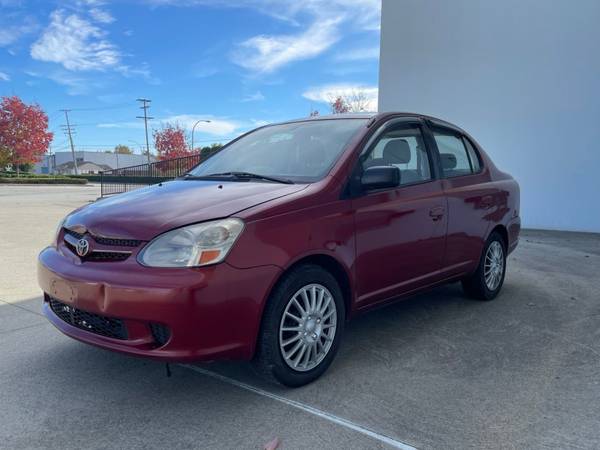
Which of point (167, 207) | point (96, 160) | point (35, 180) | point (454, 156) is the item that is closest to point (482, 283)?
point (454, 156)

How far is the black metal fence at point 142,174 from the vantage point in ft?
56.3

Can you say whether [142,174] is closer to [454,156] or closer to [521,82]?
[521,82]

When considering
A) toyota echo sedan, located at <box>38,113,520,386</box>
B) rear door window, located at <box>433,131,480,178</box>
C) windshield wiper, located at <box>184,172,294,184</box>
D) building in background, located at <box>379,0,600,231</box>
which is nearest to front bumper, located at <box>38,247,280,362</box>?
toyota echo sedan, located at <box>38,113,520,386</box>

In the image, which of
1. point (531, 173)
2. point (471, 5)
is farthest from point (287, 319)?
point (471, 5)

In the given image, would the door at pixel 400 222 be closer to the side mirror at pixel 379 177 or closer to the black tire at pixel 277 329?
the side mirror at pixel 379 177

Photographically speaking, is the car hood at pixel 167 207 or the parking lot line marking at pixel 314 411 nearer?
the parking lot line marking at pixel 314 411

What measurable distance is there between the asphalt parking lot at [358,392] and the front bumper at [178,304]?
37 centimetres

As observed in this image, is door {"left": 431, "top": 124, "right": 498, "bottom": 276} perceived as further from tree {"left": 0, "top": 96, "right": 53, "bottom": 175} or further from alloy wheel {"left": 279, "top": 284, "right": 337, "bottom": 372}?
tree {"left": 0, "top": 96, "right": 53, "bottom": 175}

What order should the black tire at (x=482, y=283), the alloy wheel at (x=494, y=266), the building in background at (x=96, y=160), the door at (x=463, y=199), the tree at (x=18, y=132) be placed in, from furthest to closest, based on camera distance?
the building in background at (x=96, y=160), the tree at (x=18, y=132), the alloy wheel at (x=494, y=266), the black tire at (x=482, y=283), the door at (x=463, y=199)

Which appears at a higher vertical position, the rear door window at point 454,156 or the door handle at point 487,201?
the rear door window at point 454,156

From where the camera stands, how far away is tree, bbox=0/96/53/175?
4578 cm

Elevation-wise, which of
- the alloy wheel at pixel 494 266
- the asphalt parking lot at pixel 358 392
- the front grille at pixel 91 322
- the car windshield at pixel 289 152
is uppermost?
the car windshield at pixel 289 152

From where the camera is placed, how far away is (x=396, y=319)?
429cm

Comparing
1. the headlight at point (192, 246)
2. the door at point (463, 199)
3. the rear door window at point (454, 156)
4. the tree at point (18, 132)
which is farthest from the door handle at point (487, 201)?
the tree at point (18, 132)
